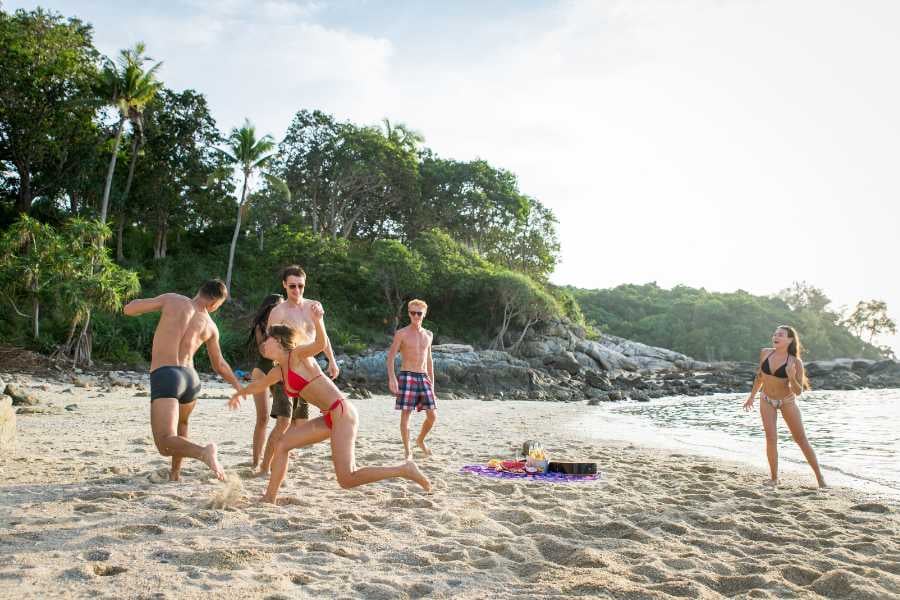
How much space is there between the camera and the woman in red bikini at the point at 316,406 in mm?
4516

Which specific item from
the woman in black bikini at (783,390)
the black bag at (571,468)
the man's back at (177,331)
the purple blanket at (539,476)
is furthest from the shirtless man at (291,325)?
the woman in black bikini at (783,390)

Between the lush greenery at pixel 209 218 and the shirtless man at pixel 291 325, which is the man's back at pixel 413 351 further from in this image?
the lush greenery at pixel 209 218

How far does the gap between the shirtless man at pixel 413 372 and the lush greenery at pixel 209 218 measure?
15.2 meters

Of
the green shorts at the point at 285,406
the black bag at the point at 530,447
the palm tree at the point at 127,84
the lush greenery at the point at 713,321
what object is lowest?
the black bag at the point at 530,447

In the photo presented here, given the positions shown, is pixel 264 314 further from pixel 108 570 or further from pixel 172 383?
pixel 108 570

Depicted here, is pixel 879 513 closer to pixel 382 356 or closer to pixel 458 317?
pixel 382 356

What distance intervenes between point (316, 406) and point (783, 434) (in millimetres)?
11788

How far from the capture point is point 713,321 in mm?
61531

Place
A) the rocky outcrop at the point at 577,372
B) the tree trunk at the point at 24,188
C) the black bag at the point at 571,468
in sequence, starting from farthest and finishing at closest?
1. the tree trunk at the point at 24,188
2. the rocky outcrop at the point at 577,372
3. the black bag at the point at 571,468

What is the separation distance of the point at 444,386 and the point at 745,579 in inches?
793

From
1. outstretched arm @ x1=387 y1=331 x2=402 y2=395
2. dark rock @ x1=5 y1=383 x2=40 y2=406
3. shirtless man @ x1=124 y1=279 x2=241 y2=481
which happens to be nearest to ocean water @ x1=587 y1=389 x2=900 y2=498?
outstretched arm @ x1=387 y1=331 x2=402 y2=395

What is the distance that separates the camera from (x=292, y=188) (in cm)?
3684

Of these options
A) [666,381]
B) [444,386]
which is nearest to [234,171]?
[444,386]

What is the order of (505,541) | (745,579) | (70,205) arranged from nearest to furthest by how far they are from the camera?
(745,579), (505,541), (70,205)
